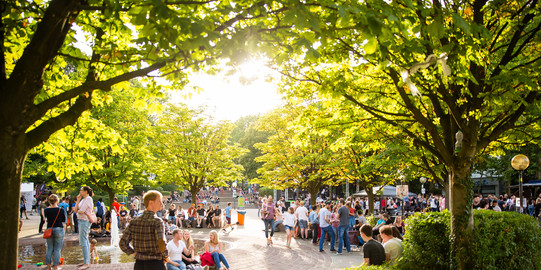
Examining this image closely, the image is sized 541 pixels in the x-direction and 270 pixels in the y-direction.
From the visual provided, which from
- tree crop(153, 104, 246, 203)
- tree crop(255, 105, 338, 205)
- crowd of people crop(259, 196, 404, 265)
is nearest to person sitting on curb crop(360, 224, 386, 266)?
crowd of people crop(259, 196, 404, 265)

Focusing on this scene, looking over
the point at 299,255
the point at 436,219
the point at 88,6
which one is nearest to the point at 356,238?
the point at 299,255

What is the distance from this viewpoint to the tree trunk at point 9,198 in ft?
12.9

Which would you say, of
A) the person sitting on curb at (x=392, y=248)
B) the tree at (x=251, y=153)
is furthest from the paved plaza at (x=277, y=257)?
the tree at (x=251, y=153)

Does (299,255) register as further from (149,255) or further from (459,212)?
(149,255)

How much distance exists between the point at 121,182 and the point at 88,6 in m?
18.9

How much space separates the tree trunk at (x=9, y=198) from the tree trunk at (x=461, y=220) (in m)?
6.18

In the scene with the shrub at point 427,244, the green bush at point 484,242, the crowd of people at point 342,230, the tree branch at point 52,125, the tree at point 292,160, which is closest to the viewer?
the tree branch at point 52,125

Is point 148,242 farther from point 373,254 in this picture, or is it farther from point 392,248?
point 392,248

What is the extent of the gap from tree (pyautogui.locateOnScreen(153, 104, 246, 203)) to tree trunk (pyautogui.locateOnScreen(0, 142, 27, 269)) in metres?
22.6

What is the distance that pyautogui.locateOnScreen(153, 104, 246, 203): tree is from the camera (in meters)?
27.0

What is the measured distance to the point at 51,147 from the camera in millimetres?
7609

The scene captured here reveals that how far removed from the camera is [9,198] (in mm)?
4000

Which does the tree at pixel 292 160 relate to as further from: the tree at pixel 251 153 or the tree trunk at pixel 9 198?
the tree at pixel 251 153

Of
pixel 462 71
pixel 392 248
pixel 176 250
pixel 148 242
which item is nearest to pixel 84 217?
pixel 176 250
